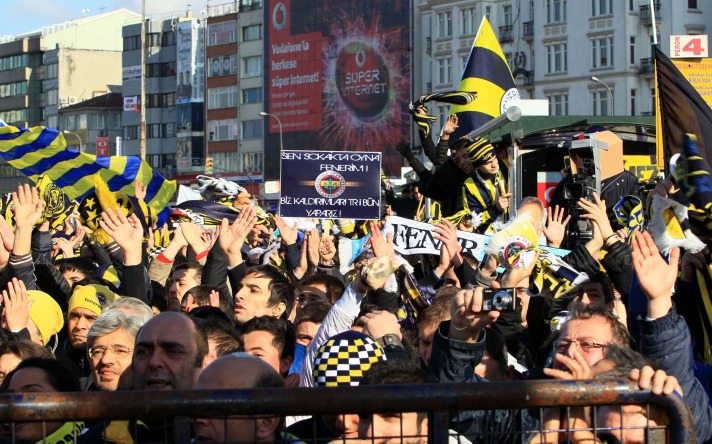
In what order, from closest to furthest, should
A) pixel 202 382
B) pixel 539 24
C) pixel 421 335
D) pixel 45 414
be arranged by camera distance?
pixel 45 414, pixel 202 382, pixel 421 335, pixel 539 24

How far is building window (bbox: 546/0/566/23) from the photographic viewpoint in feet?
217

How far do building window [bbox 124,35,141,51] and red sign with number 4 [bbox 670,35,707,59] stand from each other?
8584cm

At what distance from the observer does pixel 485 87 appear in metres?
14.5

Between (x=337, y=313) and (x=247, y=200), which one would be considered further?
(x=247, y=200)

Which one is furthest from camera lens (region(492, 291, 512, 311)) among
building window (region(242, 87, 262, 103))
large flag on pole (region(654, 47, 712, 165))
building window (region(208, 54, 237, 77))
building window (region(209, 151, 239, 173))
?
building window (region(208, 54, 237, 77))

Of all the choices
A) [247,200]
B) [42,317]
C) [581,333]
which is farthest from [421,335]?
[247,200]

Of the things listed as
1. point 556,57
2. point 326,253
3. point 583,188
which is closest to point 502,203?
point 583,188

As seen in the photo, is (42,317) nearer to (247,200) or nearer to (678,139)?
(678,139)

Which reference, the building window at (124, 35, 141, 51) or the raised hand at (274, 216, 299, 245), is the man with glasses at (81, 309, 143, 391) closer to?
the raised hand at (274, 216, 299, 245)

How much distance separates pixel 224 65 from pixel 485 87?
82108 mm

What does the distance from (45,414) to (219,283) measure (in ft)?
15.9

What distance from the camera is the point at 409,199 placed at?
1559 centimetres

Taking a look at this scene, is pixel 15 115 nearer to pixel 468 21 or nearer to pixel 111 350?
pixel 468 21

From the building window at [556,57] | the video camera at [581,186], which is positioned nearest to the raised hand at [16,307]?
the video camera at [581,186]
